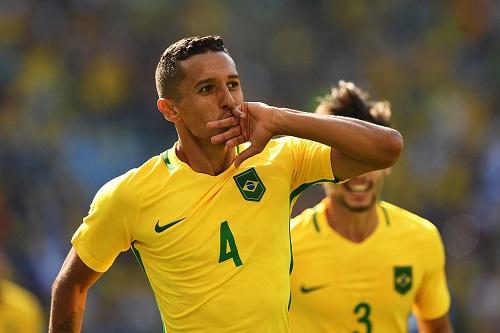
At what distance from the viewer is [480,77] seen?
12.1 meters

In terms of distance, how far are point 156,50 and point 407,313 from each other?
6.36 meters

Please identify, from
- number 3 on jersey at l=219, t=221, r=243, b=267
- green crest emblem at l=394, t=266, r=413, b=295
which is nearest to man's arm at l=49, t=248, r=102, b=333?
number 3 on jersey at l=219, t=221, r=243, b=267

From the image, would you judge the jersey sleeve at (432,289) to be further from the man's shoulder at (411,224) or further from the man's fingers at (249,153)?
the man's fingers at (249,153)

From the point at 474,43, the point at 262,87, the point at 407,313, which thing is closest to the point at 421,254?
the point at 407,313

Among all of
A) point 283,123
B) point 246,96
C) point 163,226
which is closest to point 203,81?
point 283,123

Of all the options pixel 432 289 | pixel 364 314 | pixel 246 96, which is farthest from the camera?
pixel 246 96

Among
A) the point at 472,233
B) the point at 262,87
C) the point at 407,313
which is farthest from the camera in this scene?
the point at 262,87

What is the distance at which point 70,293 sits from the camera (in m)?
4.38

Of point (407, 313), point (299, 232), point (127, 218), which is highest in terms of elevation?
point (127, 218)

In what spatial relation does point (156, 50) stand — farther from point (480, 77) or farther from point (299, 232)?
point (299, 232)

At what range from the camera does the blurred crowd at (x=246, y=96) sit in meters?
10.3

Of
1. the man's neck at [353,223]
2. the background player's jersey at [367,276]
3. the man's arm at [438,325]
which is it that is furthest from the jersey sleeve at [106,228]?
the man's arm at [438,325]

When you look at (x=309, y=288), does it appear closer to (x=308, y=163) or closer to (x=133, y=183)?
(x=308, y=163)

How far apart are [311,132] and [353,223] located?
1905 mm
